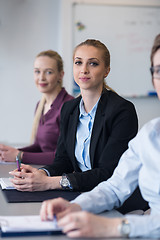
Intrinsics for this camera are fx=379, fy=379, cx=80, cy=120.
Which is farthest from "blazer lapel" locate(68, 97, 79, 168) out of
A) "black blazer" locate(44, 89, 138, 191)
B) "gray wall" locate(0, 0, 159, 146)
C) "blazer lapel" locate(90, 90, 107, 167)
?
"gray wall" locate(0, 0, 159, 146)

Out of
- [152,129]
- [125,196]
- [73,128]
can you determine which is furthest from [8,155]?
[152,129]

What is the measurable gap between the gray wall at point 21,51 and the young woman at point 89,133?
2296 mm

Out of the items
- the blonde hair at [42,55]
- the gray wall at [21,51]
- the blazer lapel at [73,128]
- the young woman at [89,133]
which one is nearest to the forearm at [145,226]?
the young woman at [89,133]

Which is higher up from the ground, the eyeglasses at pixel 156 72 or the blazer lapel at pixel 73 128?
the eyeglasses at pixel 156 72

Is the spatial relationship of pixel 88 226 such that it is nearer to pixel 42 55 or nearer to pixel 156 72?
pixel 156 72

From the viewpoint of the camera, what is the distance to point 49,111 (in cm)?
257

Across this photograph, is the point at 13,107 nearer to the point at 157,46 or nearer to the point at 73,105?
the point at 73,105

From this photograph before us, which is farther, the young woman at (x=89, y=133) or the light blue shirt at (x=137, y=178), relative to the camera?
the young woman at (x=89, y=133)

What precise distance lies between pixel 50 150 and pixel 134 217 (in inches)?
59.4

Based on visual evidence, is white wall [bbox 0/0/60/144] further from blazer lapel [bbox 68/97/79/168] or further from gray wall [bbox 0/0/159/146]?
blazer lapel [bbox 68/97/79/168]

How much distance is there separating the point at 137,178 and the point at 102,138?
477 mm

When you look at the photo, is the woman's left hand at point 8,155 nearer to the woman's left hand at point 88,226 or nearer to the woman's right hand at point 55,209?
the woman's right hand at point 55,209

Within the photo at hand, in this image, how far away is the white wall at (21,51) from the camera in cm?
417

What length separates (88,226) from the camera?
101 cm
